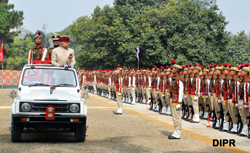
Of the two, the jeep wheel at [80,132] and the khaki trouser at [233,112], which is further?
the khaki trouser at [233,112]

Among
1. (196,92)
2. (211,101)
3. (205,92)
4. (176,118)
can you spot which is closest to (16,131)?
(176,118)

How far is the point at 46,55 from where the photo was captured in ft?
41.3

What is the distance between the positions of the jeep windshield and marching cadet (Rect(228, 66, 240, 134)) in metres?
5.36

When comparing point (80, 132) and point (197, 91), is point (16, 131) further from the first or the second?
point (197, 91)

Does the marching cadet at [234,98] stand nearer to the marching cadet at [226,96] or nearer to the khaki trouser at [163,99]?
the marching cadet at [226,96]

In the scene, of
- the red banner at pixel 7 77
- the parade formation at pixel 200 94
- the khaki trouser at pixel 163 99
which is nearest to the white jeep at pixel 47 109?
the parade formation at pixel 200 94

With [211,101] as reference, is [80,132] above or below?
below

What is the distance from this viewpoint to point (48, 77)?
1089 centimetres

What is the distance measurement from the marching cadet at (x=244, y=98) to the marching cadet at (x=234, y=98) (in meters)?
0.22

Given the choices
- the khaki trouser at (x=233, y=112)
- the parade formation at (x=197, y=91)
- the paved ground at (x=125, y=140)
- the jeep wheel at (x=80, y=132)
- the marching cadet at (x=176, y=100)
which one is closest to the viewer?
the paved ground at (x=125, y=140)

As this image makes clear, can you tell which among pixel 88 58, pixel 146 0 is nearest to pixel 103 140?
pixel 88 58

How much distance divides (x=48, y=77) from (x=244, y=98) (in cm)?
602

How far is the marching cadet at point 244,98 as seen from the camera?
12414 mm

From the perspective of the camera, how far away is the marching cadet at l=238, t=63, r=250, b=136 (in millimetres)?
12414
